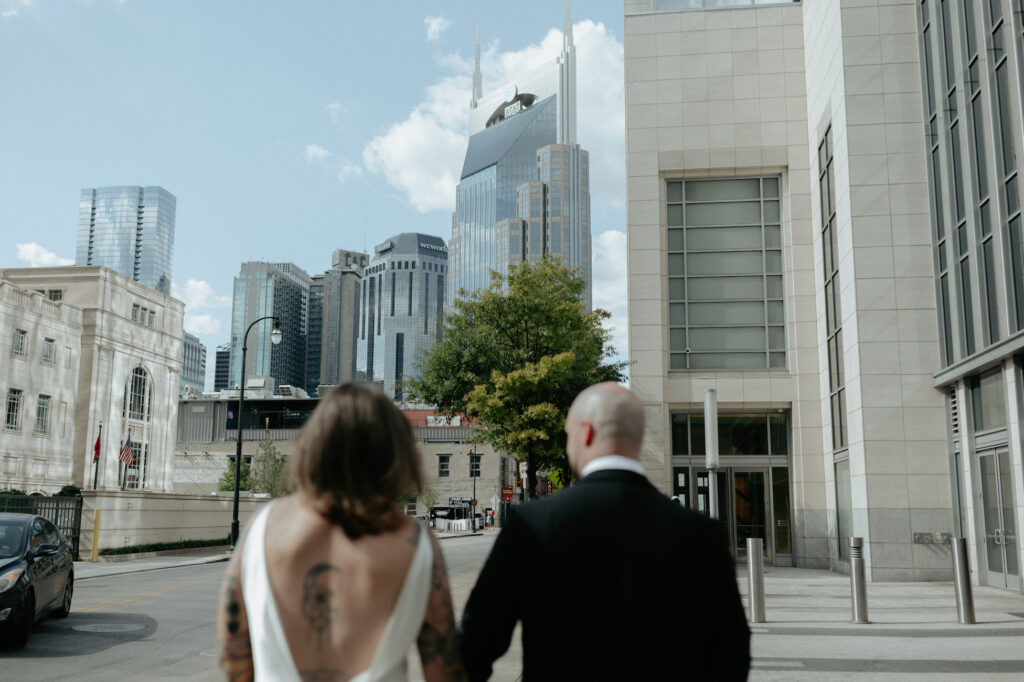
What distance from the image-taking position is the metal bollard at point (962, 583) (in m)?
12.9

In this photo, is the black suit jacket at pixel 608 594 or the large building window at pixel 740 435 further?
the large building window at pixel 740 435

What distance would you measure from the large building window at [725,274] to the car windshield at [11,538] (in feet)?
65.7

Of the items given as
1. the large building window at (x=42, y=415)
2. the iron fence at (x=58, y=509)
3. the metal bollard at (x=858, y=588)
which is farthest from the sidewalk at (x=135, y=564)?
the large building window at (x=42, y=415)

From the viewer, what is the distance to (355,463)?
2436 mm

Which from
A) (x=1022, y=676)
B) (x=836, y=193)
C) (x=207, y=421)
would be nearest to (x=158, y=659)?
(x=1022, y=676)

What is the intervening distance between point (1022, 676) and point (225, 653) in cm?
897

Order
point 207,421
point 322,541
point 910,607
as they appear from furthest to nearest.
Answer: point 207,421, point 910,607, point 322,541

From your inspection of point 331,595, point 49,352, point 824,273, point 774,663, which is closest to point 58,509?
point 824,273

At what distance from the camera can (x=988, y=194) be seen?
18922 millimetres

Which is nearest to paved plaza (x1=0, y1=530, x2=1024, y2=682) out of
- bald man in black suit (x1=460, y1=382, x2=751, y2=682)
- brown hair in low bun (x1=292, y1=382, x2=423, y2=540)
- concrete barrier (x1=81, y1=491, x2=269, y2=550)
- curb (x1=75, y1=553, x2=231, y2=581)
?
curb (x1=75, y1=553, x2=231, y2=581)

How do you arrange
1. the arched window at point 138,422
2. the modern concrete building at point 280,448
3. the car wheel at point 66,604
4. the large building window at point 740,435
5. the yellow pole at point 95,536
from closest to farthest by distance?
the car wheel at point 66,604 < the large building window at point 740,435 < the yellow pole at point 95,536 < the arched window at point 138,422 < the modern concrete building at point 280,448

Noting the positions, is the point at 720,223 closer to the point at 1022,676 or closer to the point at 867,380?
the point at 867,380

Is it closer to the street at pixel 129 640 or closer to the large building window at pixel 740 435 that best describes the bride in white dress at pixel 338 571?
the street at pixel 129 640

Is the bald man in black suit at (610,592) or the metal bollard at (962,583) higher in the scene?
the bald man in black suit at (610,592)
